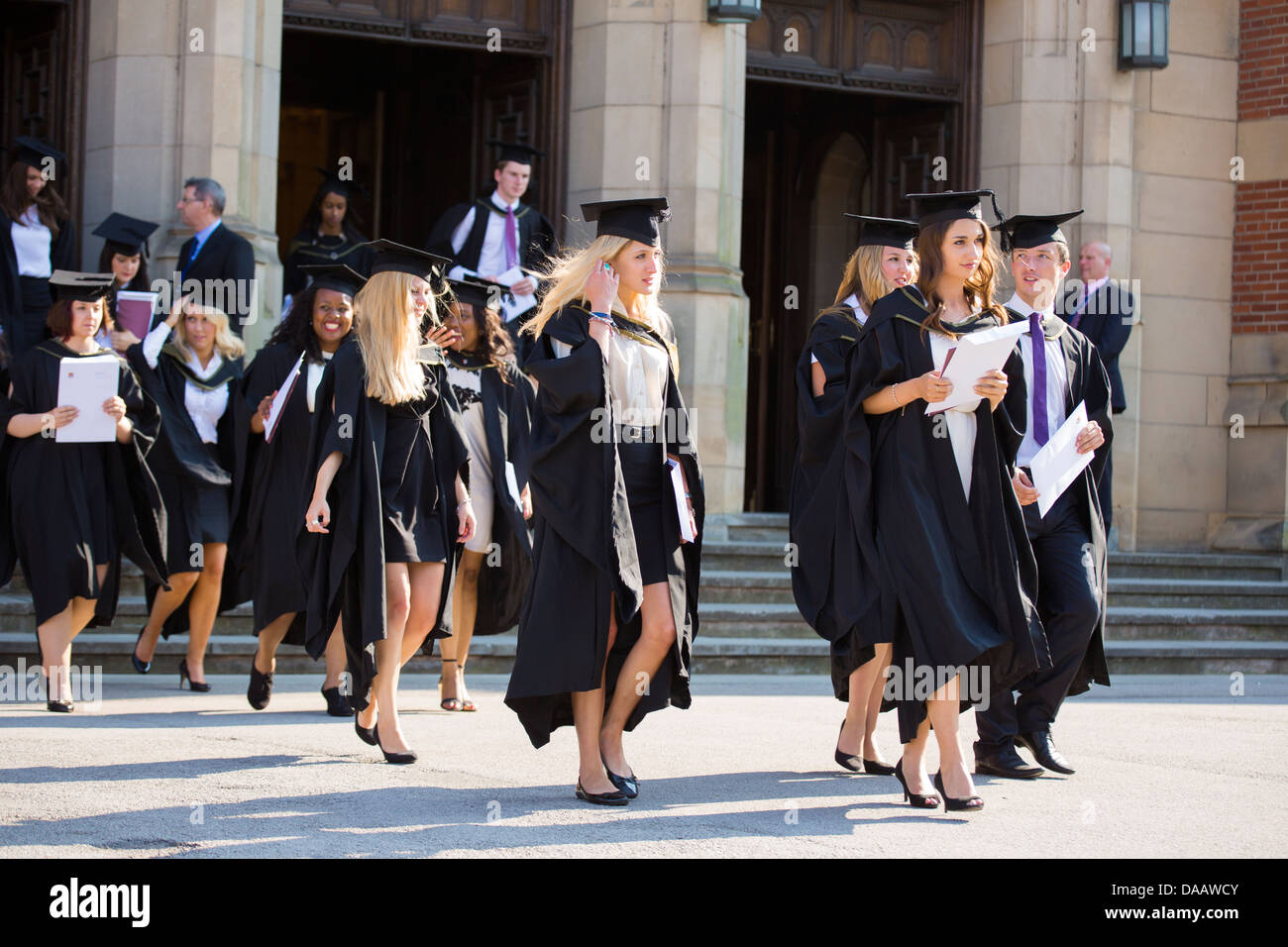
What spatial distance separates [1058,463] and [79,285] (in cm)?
485

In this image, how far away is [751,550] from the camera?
12000 mm

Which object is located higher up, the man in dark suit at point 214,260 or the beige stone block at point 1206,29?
the beige stone block at point 1206,29

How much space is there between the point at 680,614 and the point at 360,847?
1.62 m

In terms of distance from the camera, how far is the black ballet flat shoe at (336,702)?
833 cm

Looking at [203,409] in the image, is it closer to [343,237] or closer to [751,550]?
[343,237]

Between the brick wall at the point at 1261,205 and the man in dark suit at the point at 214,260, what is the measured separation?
8713 mm

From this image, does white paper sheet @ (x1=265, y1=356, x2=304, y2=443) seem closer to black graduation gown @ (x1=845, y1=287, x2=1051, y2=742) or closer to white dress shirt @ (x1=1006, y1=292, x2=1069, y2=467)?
black graduation gown @ (x1=845, y1=287, x2=1051, y2=742)

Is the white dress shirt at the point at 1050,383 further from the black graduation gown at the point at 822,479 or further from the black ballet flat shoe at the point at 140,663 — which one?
the black ballet flat shoe at the point at 140,663

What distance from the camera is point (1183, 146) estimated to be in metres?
14.9

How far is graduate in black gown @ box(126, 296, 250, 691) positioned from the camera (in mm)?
9398

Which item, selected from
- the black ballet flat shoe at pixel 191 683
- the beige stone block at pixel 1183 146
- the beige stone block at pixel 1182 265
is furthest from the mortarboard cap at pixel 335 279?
the beige stone block at pixel 1183 146

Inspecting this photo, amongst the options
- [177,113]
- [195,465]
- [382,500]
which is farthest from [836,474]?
[177,113]

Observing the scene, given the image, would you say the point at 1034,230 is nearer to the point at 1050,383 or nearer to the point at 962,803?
the point at 1050,383

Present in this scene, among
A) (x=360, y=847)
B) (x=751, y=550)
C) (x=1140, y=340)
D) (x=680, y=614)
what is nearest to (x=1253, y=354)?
(x=1140, y=340)
